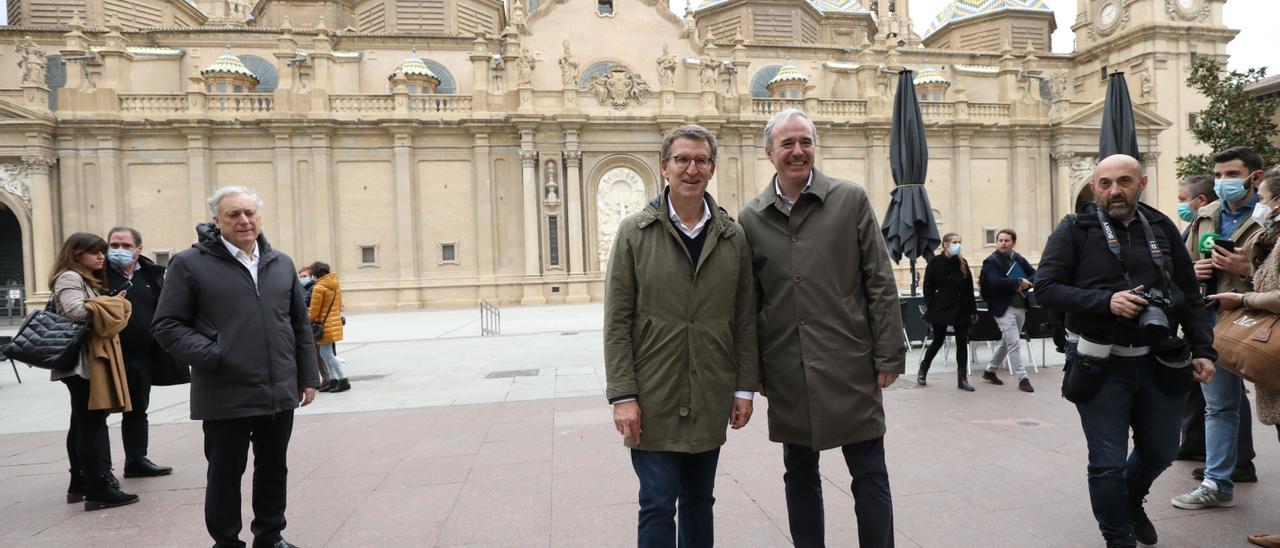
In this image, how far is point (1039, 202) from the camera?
32.2 m

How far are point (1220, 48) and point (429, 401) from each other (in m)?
45.5

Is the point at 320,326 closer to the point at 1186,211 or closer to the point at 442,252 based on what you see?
the point at 1186,211

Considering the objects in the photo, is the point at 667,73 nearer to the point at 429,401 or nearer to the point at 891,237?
the point at 891,237

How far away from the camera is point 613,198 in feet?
94.5

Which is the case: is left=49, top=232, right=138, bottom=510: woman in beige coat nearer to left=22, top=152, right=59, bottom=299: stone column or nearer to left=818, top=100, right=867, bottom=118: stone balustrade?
left=22, top=152, right=59, bottom=299: stone column

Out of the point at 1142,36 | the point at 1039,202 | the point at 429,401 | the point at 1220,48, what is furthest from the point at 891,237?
the point at 1220,48

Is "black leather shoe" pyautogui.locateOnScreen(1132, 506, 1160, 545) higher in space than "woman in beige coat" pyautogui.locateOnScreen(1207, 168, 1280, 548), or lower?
lower

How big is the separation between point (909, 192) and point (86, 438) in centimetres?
1076

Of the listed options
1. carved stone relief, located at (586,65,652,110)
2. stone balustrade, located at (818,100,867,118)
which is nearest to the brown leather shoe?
carved stone relief, located at (586,65,652,110)

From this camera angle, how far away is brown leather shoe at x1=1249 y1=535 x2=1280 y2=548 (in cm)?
350

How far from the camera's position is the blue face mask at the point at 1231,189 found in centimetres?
452

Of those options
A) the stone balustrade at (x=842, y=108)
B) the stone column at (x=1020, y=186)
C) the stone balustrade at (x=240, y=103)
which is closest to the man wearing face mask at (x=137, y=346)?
the stone balustrade at (x=240, y=103)

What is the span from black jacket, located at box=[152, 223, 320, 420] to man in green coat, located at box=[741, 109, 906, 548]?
9.01 feet

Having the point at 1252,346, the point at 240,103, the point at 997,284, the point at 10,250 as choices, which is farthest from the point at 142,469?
the point at 10,250
